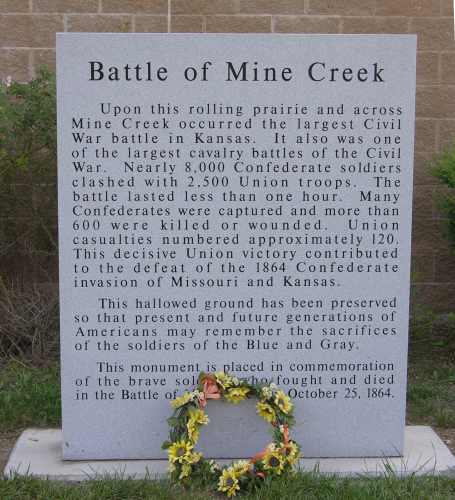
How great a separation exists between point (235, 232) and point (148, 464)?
1.16m

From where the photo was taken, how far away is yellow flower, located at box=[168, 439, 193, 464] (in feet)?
12.5

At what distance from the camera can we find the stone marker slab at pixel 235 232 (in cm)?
398

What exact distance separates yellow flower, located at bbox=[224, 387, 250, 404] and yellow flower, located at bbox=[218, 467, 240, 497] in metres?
0.34

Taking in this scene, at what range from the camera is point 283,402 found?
397 cm

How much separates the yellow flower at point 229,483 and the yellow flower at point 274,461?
0.51 feet

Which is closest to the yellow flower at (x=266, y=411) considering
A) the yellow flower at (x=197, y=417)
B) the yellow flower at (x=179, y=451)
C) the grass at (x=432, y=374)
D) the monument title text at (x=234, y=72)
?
the yellow flower at (x=197, y=417)

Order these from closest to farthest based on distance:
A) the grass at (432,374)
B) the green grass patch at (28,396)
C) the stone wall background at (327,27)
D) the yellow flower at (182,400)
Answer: the yellow flower at (182,400), the green grass patch at (28,396), the grass at (432,374), the stone wall background at (327,27)

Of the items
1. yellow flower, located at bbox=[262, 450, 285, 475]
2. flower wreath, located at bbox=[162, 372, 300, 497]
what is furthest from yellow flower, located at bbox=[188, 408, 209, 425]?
yellow flower, located at bbox=[262, 450, 285, 475]

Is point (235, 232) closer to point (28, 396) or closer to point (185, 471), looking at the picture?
point (185, 471)

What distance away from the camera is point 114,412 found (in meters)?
4.12

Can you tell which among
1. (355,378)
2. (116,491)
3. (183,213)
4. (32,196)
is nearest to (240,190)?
(183,213)

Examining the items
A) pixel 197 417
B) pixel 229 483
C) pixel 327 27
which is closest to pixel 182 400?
pixel 197 417

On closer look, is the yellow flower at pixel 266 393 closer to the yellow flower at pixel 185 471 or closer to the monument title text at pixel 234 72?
the yellow flower at pixel 185 471

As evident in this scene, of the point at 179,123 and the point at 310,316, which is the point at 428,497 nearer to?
the point at 310,316
